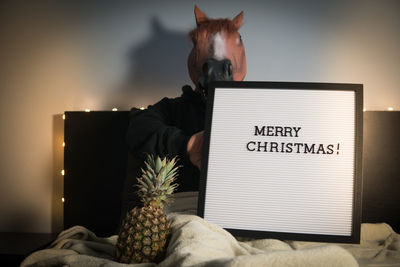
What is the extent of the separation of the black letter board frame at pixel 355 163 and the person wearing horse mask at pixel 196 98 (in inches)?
13.3

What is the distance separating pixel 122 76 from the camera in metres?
2.00

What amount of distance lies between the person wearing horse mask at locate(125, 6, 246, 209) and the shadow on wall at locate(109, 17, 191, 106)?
0.34 m

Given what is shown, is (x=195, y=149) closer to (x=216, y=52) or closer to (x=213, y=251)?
(x=213, y=251)

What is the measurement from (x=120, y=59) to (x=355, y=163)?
1.48 m

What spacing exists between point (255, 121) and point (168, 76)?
3.57 ft

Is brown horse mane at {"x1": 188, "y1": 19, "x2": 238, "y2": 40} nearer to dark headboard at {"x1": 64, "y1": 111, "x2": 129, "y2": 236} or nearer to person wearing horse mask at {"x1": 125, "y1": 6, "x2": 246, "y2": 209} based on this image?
person wearing horse mask at {"x1": 125, "y1": 6, "x2": 246, "y2": 209}

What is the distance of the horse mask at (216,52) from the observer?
4.77 feet

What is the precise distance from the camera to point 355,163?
36.4 inches

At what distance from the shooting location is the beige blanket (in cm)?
67

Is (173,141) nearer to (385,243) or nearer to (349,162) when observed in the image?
(349,162)

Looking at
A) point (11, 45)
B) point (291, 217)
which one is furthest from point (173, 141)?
point (11, 45)

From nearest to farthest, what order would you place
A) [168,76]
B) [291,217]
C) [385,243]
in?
[291,217] < [385,243] < [168,76]

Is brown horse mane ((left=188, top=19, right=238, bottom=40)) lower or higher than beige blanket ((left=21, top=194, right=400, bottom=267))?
higher

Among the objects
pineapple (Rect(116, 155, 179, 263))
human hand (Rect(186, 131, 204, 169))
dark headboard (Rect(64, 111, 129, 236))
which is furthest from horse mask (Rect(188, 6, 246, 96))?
pineapple (Rect(116, 155, 179, 263))
